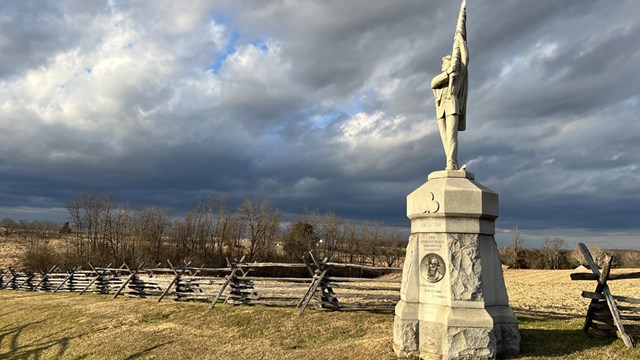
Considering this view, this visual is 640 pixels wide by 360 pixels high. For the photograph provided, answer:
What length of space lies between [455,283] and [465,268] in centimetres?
29

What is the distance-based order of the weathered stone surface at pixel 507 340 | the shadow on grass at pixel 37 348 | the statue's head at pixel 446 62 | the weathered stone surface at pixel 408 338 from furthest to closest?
the shadow on grass at pixel 37 348
the statue's head at pixel 446 62
the weathered stone surface at pixel 408 338
the weathered stone surface at pixel 507 340

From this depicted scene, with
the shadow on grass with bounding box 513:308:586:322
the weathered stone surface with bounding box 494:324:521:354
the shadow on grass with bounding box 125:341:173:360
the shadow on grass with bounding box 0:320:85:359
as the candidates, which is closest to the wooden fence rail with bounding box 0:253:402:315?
the shadow on grass with bounding box 125:341:173:360

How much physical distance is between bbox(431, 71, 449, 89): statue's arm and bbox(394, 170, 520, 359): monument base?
1688 millimetres

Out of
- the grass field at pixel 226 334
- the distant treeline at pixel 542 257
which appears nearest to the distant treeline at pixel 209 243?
the distant treeline at pixel 542 257

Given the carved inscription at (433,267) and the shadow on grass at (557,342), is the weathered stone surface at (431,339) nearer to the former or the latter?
the carved inscription at (433,267)

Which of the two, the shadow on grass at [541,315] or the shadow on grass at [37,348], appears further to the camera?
the shadow on grass at [541,315]

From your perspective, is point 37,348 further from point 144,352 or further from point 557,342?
point 557,342

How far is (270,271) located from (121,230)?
23202 mm

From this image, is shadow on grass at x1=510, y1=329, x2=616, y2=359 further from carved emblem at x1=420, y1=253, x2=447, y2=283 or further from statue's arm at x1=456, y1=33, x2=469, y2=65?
statue's arm at x1=456, y1=33, x2=469, y2=65

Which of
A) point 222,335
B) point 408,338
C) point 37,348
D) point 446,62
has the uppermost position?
point 446,62

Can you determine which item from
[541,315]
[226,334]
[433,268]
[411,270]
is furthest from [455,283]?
[541,315]

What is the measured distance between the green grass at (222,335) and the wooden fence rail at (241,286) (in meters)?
1.01

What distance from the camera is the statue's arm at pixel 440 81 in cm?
855

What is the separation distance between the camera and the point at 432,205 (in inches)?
311
